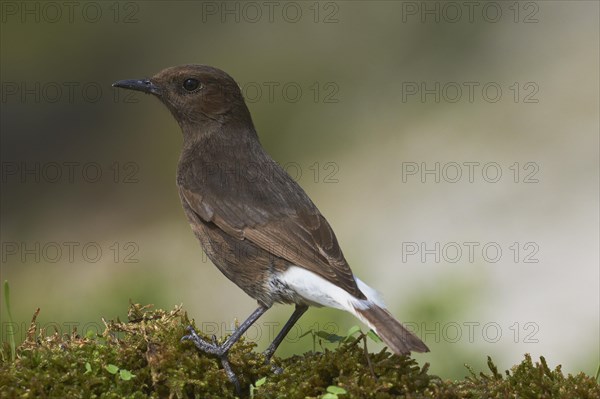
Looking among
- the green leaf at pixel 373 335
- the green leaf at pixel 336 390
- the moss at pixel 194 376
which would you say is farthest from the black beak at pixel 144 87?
the green leaf at pixel 336 390

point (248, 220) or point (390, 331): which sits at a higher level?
point (248, 220)

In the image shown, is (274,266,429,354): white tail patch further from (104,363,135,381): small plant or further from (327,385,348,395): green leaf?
(104,363,135,381): small plant

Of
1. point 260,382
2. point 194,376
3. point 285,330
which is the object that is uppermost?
point 285,330

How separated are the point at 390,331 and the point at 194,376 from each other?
936 millimetres

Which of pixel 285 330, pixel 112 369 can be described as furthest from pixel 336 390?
pixel 285 330

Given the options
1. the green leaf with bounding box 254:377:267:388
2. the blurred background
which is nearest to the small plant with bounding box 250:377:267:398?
the green leaf with bounding box 254:377:267:388

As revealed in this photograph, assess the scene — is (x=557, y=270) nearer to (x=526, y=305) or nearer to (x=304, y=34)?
(x=526, y=305)

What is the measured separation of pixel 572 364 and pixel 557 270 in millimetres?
904

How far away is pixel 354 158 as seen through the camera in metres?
8.68

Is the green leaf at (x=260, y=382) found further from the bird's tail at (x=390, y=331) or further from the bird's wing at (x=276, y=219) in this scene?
the bird's wing at (x=276, y=219)

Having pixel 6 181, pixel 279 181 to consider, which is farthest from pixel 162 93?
pixel 6 181

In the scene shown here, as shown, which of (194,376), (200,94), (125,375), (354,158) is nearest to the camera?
(125,375)

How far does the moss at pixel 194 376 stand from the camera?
3795mm

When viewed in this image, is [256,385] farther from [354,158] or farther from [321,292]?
[354,158]
